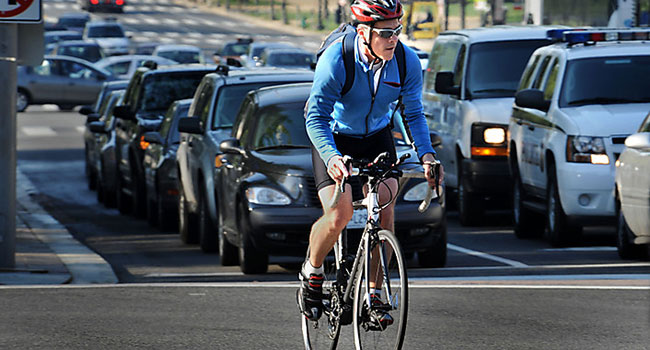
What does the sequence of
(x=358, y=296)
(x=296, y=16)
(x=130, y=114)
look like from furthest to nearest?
(x=296, y=16)
(x=130, y=114)
(x=358, y=296)

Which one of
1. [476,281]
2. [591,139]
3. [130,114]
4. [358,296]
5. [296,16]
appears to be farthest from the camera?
[296,16]

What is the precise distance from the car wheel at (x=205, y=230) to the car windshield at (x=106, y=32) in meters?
60.3

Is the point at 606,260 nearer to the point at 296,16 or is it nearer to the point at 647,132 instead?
the point at 647,132

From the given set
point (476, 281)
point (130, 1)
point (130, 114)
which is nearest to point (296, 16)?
point (130, 1)

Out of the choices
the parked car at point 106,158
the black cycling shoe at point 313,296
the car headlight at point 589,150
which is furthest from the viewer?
the parked car at point 106,158

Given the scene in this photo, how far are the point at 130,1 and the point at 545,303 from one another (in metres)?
119

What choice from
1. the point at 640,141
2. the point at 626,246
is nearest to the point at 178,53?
the point at 626,246

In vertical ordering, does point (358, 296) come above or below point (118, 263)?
above

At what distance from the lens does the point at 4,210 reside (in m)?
12.8

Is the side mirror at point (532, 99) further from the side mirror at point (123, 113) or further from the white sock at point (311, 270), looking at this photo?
the white sock at point (311, 270)

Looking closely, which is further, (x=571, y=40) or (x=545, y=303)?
(x=571, y=40)

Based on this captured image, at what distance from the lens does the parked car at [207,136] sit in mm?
14898

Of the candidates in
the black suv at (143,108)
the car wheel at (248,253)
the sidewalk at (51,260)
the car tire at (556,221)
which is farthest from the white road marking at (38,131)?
the car wheel at (248,253)

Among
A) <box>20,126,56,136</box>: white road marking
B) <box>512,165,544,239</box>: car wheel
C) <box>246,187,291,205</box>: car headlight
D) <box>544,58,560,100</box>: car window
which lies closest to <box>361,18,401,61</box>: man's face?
<box>246,187,291,205</box>: car headlight
